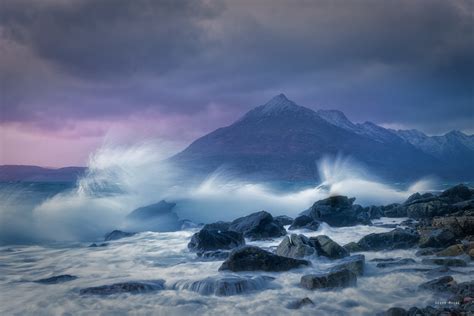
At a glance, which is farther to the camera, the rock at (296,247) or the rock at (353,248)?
the rock at (353,248)

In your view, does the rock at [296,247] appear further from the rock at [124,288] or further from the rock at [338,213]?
the rock at [338,213]

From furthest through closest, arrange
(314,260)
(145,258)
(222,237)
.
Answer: (222,237) → (145,258) → (314,260)

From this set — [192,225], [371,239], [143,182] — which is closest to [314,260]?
[371,239]

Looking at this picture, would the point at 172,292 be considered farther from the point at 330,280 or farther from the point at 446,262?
the point at 446,262

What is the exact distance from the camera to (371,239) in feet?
46.9

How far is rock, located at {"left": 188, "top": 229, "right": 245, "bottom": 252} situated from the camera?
15.4m

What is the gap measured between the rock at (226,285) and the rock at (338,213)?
12.9 metres

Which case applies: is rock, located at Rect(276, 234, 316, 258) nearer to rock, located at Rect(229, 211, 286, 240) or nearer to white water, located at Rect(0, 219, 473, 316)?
white water, located at Rect(0, 219, 473, 316)

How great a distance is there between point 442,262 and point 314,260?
145 inches

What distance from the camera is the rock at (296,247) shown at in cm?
1276

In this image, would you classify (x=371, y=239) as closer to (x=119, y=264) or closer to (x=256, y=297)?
(x=256, y=297)

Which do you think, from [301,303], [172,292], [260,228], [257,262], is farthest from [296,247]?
[260,228]

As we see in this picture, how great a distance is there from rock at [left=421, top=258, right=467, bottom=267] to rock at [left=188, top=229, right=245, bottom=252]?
720cm

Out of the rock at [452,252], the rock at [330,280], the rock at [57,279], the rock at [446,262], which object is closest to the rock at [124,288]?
the rock at [57,279]
